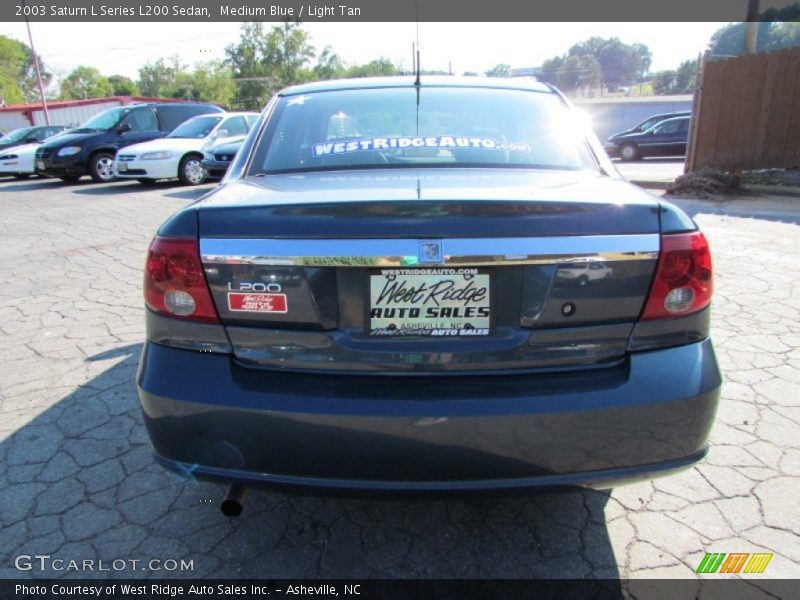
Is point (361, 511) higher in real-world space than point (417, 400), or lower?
lower

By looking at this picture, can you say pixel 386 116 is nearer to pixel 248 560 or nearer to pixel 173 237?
pixel 173 237

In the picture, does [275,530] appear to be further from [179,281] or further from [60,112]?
[60,112]

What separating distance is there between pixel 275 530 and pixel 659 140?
20432 millimetres

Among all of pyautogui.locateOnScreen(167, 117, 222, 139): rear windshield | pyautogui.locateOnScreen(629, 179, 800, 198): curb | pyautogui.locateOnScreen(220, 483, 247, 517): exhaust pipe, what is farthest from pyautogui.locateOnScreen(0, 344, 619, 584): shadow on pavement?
pyautogui.locateOnScreen(167, 117, 222, 139): rear windshield

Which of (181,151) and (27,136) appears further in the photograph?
(27,136)

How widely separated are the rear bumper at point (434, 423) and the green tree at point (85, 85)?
81441 mm

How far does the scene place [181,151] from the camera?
12430 mm

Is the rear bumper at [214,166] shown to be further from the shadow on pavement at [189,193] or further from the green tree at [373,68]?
the green tree at [373,68]

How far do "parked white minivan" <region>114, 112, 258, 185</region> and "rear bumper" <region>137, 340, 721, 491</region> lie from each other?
1187cm

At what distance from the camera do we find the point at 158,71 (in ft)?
263

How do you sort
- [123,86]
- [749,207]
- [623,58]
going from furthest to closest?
[623,58]
[123,86]
[749,207]

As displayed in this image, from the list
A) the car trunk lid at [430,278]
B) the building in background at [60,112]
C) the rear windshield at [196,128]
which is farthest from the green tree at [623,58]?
the car trunk lid at [430,278]

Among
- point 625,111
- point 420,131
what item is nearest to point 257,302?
point 420,131

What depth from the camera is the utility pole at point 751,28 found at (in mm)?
13328
